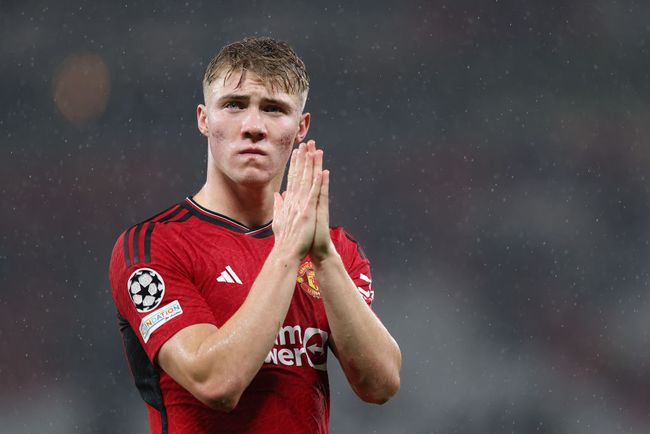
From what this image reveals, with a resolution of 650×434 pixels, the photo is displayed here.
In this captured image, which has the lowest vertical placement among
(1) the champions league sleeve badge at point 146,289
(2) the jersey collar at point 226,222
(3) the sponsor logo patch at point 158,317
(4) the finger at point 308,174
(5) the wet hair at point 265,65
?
(3) the sponsor logo patch at point 158,317

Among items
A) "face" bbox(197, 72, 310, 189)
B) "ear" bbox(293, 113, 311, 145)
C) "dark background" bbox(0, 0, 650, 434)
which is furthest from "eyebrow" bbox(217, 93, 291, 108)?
"dark background" bbox(0, 0, 650, 434)

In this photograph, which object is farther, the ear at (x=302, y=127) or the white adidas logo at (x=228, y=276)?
the ear at (x=302, y=127)

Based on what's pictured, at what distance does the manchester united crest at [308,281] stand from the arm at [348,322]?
182 millimetres

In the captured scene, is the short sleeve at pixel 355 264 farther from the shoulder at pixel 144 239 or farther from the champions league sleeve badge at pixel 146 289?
the champions league sleeve badge at pixel 146 289

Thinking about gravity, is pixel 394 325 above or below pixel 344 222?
below

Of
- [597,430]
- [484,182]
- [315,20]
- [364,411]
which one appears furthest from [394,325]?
[315,20]

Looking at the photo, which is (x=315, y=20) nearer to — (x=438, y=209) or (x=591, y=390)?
(x=438, y=209)

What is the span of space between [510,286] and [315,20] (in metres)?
2.89

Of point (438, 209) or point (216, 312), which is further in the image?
point (438, 209)

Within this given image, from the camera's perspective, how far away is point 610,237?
26.5 feet

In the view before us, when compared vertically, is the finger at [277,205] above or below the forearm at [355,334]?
above

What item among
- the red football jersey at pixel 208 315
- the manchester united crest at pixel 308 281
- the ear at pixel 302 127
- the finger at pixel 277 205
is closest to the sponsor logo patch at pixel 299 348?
the red football jersey at pixel 208 315

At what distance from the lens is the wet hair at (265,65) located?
253 centimetres

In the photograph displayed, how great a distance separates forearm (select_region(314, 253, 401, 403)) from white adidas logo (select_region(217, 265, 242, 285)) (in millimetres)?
249
